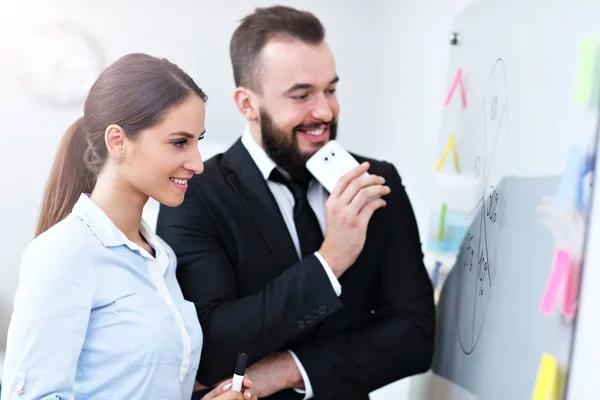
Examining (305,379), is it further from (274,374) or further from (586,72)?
(586,72)

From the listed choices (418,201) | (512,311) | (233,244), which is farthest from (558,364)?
(418,201)

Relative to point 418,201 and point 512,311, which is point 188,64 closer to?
point 418,201

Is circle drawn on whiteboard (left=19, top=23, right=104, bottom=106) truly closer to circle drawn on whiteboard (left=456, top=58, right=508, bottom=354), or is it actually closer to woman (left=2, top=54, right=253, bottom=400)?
woman (left=2, top=54, right=253, bottom=400)

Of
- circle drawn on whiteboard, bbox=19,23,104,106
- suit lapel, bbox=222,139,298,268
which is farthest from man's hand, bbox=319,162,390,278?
circle drawn on whiteboard, bbox=19,23,104,106

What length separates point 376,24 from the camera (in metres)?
2.20

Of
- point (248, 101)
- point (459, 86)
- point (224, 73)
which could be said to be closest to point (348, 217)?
point (248, 101)

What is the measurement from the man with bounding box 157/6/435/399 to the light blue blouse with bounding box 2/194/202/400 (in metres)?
0.15

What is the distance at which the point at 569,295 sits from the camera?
0.98 meters

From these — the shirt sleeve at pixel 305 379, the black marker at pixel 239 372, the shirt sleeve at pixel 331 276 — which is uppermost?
the shirt sleeve at pixel 331 276

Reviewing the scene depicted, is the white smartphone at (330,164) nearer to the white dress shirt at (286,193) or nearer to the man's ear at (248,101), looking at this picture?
the white dress shirt at (286,193)

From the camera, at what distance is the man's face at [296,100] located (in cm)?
143

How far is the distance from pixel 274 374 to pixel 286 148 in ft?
1.52

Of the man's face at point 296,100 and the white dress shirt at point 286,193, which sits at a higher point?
the man's face at point 296,100

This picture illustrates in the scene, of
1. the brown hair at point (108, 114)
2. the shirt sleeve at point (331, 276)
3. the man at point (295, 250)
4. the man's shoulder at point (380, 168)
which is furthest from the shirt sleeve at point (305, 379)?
the brown hair at point (108, 114)
